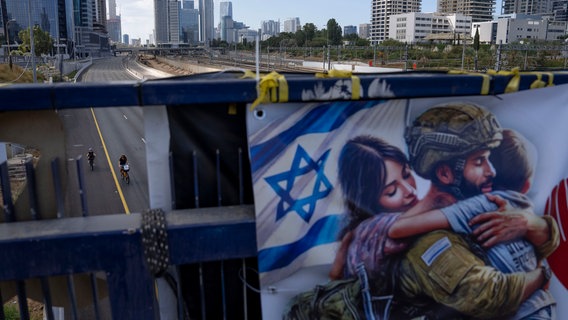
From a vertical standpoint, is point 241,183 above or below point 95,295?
above

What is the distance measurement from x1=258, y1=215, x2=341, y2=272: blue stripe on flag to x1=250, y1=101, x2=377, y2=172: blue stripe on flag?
512 mm

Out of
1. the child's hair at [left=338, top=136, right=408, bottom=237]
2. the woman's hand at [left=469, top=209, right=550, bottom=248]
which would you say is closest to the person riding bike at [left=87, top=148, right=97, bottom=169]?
the child's hair at [left=338, top=136, right=408, bottom=237]

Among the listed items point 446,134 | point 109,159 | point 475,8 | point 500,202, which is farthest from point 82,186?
point 475,8

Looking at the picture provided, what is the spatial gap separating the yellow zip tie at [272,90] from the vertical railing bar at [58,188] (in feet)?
4.05

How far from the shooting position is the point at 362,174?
330cm

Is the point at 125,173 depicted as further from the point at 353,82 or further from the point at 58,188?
the point at 353,82

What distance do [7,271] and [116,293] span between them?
1.96ft

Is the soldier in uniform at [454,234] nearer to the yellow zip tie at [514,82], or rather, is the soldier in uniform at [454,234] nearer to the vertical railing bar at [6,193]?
the yellow zip tie at [514,82]

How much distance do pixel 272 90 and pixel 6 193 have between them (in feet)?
5.57

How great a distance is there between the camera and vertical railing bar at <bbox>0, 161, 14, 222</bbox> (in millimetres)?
3051

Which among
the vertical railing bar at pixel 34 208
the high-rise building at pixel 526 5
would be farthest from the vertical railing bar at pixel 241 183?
the high-rise building at pixel 526 5

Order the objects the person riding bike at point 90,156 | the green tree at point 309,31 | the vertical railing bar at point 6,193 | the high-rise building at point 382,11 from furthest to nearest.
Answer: the high-rise building at point 382,11 < the green tree at point 309,31 < the person riding bike at point 90,156 < the vertical railing bar at point 6,193

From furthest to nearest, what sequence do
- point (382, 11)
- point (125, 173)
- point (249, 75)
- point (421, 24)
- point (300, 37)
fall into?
point (382, 11) → point (421, 24) → point (300, 37) → point (125, 173) → point (249, 75)

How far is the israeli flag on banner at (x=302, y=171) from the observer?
10.3 feet
